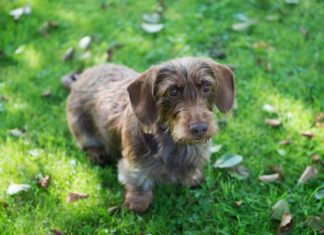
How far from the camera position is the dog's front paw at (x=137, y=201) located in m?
4.21

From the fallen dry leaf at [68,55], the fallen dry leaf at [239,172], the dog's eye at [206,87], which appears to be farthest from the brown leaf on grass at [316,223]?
the fallen dry leaf at [68,55]

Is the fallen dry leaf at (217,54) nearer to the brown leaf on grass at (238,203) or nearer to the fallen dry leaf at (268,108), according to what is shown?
the fallen dry leaf at (268,108)

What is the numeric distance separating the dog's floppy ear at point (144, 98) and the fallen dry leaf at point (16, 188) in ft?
4.41

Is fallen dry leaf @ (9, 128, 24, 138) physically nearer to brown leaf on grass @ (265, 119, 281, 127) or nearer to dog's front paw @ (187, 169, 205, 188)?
dog's front paw @ (187, 169, 205, 188)

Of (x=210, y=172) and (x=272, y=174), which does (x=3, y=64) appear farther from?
(x=272, y=174)

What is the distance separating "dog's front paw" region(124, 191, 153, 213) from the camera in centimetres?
421

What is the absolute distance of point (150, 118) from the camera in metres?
3.79

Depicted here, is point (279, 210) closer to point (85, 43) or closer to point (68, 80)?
point (68, 80)

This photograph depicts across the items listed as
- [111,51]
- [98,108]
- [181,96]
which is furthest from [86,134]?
[111,51]

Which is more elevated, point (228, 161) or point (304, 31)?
point (304, 31)

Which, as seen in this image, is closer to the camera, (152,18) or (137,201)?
(137,201)

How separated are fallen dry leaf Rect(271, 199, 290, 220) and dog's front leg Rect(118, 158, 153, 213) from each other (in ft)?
3.53

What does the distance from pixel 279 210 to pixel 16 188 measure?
2.30m

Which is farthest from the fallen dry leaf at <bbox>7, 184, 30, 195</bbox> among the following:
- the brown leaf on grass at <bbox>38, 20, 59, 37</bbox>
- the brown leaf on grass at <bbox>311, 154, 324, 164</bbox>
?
the brown leaf on grass at <bbox>38, 20, 59, 37</bbox>
